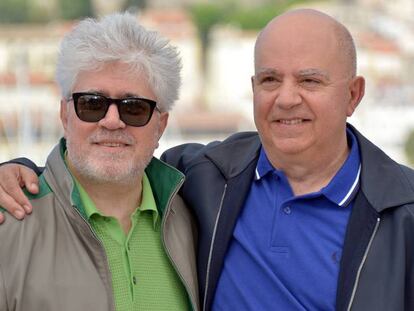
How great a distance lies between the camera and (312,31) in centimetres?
186

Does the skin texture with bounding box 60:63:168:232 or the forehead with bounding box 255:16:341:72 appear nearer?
the skin texture with bounding box 60:63:168:232

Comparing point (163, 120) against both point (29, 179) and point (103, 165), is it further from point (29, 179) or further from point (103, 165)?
point (29, 179)

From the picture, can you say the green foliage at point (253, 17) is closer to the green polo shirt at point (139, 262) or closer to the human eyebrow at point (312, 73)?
the human eyebrow at point (312, 73)

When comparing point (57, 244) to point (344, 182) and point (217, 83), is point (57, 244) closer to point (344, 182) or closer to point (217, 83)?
point (344, 182)

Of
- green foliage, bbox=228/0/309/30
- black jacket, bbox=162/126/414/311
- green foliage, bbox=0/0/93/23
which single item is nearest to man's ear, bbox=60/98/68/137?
black jacket, bbox=162/126/414/311

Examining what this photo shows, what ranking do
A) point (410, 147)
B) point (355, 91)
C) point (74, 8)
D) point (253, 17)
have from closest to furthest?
point (355, 91) → point (410, 147) → point (253, 17) → point (74, 8)

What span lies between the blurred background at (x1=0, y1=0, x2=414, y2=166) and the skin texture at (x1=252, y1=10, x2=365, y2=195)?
2408 cm

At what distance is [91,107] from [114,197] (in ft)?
0.66

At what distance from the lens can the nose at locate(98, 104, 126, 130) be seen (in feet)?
5.59

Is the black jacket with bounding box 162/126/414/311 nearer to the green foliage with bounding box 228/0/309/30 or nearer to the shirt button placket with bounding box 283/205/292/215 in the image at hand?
the shirt button placket with bounding box 283/205/292/215

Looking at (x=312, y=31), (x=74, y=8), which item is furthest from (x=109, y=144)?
(x=74, y=8)

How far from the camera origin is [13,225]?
163 cm

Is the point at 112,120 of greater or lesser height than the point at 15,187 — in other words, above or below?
above

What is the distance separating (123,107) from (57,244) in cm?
29
